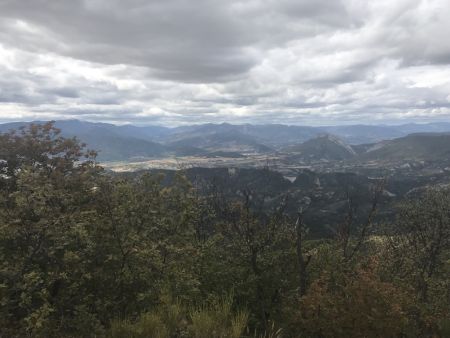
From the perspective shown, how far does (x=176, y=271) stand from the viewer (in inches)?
736

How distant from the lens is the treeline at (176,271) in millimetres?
14070

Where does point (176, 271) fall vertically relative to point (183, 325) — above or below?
below

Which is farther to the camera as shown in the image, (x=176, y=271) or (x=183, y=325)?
(x=176, y=271)

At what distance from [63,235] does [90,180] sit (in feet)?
42.9

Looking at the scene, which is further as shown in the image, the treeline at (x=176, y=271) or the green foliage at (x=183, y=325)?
the treeline at (x=176, y=271)

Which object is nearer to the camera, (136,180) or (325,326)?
(325,326)

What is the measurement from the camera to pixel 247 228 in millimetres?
21484

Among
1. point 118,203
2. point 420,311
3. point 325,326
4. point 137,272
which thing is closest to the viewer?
point 325,326

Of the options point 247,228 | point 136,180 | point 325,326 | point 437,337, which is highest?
point 136,180

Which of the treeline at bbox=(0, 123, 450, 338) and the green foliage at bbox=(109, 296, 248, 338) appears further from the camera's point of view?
the treeline at bbox=(0, 123, 450, 338)

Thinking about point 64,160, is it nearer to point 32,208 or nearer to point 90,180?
point 90,180

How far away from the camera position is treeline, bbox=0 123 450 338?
46.2 ft

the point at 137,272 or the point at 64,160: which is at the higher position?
the point at 64,160

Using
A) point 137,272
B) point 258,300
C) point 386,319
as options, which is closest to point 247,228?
point 258,300
